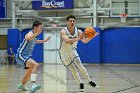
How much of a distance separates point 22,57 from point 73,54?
1.46m

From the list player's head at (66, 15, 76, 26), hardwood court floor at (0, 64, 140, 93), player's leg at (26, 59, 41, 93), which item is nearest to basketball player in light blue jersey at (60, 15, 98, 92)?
player's head at (66, 15, 76, 26)

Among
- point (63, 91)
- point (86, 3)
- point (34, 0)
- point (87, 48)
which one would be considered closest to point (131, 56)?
point (87, 48)

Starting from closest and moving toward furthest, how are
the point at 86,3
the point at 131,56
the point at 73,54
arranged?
the point at 73,54
the point at 131,56
the point at 86,3

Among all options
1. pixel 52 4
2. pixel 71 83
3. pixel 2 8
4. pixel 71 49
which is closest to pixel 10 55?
pixel 2 8

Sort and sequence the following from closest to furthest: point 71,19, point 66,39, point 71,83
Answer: point 66,39 → point 71,19 → point 71,83

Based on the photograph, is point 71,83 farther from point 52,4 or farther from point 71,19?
point 52,4

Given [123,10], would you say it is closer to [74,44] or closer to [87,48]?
[87,48]

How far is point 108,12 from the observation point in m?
26.6

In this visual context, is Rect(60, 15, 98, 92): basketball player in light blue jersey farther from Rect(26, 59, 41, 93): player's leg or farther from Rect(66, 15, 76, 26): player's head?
Rect(26, 59, 41, 93): player's leg

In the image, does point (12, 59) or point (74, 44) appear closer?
point (74, 44)

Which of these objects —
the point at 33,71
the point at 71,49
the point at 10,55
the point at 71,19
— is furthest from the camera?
Answer: the point at 10,55

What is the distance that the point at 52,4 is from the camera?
26688 millimetres

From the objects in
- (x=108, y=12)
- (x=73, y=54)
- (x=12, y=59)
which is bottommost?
(x=12, y=59)

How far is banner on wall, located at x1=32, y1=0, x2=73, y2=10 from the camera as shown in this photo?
87.0ft
